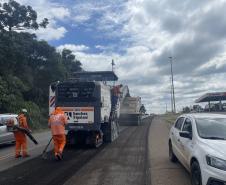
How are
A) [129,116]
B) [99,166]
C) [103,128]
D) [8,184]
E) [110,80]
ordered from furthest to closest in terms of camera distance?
[129,116]
[110,80]
[103,128]
[99,166]
[8,184]

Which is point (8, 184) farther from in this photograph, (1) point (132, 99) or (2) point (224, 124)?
(1) point (132, 99)

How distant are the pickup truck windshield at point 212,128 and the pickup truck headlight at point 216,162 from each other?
138 centimetres

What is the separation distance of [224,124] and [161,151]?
20.1 ft

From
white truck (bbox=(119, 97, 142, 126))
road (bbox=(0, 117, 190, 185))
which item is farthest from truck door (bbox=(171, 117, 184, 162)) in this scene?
white truck (bbox=(119, 97, 142, 126))

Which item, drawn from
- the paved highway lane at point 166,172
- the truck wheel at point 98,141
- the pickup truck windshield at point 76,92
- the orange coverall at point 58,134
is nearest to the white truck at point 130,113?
the truck wheel at point 98,141

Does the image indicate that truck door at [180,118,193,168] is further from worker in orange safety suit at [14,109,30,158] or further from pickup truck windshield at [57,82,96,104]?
pickup truck windshield at [57,82,96,104]

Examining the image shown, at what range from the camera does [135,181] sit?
31.8 feet

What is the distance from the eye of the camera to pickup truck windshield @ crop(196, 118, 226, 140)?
9086 millimetres

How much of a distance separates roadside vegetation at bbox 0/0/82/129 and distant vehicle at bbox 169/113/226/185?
26.2m

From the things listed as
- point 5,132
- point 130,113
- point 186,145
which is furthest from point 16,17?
point 186,145

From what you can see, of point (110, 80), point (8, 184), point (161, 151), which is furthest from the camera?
point (110, 80)

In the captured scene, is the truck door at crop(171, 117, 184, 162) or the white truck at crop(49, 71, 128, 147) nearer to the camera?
the truck door at crop(171, 117, 184, 162)

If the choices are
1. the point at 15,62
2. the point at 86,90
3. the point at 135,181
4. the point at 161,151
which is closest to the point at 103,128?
the point at 86,90

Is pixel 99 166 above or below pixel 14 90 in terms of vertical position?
below
